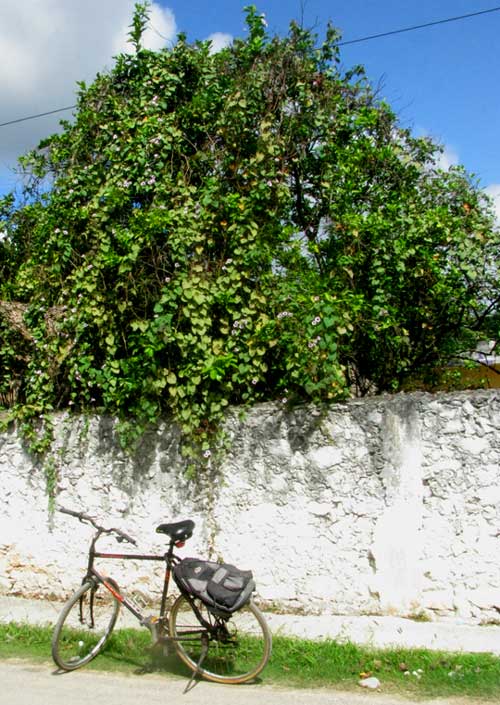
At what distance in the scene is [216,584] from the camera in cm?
462

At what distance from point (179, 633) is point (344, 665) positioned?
1188 mm

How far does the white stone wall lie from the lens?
18.2 feet

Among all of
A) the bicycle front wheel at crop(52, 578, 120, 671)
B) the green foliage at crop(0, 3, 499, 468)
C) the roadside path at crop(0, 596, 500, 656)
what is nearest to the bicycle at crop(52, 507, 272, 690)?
the bicycle front wheel at crop(52, 578, 120, 671)

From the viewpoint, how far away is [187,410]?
20.4ft

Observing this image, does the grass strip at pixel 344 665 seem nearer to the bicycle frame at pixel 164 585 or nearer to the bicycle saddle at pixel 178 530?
the bicycle frame at pixel 164 585

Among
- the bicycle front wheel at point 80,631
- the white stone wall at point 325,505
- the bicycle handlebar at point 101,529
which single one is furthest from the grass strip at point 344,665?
the bicycle handlebar at point 101,529

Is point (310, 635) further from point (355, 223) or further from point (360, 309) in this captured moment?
point (355, 223)

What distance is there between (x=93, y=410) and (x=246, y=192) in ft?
8.64

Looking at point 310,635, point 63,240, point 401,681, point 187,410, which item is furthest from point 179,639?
point 63,240

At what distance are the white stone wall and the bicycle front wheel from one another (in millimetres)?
947

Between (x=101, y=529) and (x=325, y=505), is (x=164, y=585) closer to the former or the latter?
(x=101, y=529)

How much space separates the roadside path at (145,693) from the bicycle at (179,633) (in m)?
0.12

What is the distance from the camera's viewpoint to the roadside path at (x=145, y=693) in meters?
4.38

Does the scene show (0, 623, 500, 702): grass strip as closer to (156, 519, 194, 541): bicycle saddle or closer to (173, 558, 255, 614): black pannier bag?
(173, 558, 255, 614): black pannier bag
